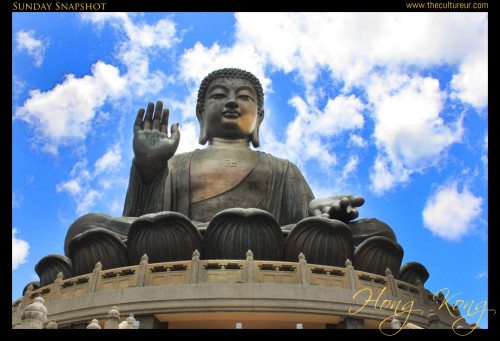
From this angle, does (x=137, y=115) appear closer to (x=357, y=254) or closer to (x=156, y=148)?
(x=156, y=148)

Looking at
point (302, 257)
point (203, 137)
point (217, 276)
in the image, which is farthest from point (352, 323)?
point (203, 137)

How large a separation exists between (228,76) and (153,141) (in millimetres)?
2928

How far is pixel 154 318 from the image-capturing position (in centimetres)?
790

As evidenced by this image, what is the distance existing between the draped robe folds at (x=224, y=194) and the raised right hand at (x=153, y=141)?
28cm

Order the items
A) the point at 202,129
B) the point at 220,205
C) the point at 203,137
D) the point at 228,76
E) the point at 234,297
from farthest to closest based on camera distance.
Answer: the point at 202,129, the point at 203,137, the point at 228,76, the point at 220,205, the point at 234,297

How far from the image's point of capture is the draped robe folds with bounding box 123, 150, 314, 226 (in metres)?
11.8

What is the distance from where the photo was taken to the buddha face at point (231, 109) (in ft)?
43.8

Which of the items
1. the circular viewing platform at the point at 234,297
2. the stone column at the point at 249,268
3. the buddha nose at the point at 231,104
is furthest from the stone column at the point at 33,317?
the buddha nose at the point at 231,104

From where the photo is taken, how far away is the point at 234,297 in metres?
7.90

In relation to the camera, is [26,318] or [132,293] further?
[132,293]

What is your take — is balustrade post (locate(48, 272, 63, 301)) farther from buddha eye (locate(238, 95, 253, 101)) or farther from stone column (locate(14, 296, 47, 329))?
buddha eye (locate(238, 95, 253, 101))

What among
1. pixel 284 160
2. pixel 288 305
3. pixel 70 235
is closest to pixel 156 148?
pixel 70 235

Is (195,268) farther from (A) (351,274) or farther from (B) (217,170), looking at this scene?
(B) (217,170)

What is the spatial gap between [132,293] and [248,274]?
4.57ft
